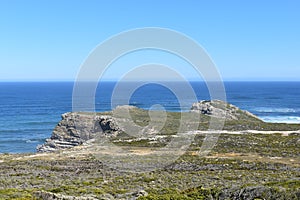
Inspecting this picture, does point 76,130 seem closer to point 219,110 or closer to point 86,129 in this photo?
point 86,129

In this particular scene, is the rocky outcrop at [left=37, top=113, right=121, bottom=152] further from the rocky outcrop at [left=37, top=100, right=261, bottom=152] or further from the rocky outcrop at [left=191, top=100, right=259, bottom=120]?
the rocky outcrop at [left=191, top=100, right=259, bottom=120]

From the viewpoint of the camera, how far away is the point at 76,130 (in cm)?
6738

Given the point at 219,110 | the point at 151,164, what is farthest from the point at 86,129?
the point at 151,164

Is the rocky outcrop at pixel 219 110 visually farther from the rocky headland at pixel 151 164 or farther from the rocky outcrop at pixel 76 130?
the rocky outcrop at pixel 76 130

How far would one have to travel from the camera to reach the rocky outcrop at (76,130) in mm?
65188

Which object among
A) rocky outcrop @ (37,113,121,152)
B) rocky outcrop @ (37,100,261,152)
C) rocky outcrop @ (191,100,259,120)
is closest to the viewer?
rocky outcrop @ (37,100,261,152)

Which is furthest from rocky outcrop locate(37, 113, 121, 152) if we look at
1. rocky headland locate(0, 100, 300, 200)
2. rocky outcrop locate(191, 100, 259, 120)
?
rocky outcrop locate(191, 100, 259, 120)

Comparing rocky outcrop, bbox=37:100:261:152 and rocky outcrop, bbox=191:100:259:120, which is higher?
rocky outcrop, bbox=191:100:259:120

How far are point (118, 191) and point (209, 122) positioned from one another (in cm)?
5049

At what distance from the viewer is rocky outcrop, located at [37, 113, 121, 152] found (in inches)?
2566

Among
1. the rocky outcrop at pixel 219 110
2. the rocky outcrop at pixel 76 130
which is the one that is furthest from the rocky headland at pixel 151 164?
the rocky outcrop at pixel 219 110

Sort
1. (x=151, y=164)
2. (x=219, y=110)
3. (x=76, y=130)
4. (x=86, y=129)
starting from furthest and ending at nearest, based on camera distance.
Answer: (x=219, y=110), (x=76, y=130), (x=86, y=129), (x=151, y=164)

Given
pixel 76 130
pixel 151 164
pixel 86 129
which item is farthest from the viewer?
pixel 76 130

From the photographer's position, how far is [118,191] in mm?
22266
